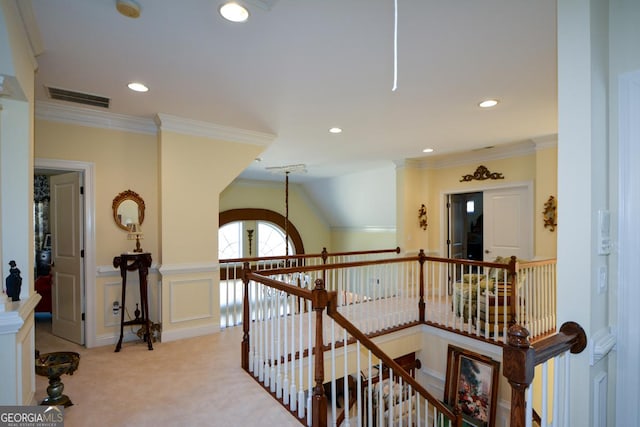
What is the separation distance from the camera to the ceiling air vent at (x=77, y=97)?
305 cm

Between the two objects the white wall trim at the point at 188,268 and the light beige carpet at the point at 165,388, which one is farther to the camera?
the white wall trim at the point at 188,268

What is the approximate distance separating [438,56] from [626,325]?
196cm

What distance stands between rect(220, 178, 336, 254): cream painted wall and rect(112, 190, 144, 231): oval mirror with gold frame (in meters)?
4.40

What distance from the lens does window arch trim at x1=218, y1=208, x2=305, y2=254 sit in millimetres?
8398

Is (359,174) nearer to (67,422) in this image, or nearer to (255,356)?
(255,356)

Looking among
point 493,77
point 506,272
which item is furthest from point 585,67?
point 506,272

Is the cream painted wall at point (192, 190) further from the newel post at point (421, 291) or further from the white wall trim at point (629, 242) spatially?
the white wall trim at point (629, 242)

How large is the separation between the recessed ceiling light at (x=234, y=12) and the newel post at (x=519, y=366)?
2.02m

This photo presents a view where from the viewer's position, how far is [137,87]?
295cm

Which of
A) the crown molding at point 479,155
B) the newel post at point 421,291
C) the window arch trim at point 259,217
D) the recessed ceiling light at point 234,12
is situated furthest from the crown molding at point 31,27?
the window arch trim at point 259,217

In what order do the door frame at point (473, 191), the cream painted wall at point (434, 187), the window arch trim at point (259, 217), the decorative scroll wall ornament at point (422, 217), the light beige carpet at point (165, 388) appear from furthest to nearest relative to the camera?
the window arch trim at point (259, 217) → the decorative scroll wall ornament at point (422, 217) → the cream painted wall at point (434, 187) → the door frame at point (473, 191) → the light beige carpet at point (165, 388)

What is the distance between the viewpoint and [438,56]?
93.3 inches

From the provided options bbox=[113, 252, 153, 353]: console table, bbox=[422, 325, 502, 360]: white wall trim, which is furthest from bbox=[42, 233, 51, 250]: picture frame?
bbox=[422, 325, 502, 360]: white wall trim

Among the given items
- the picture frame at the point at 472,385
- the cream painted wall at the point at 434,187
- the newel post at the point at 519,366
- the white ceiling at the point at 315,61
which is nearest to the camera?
the newel post at the point at 519,366
